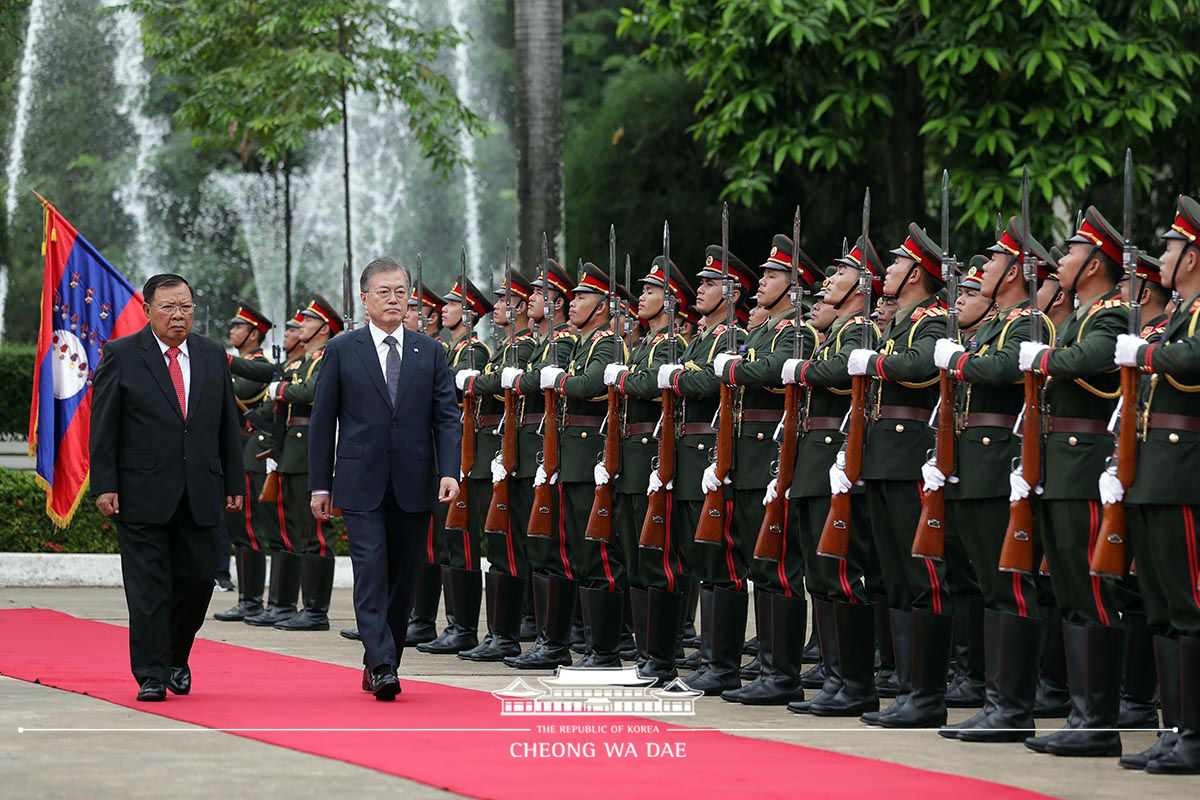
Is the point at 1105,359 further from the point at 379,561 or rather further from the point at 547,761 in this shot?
the point at 379,561

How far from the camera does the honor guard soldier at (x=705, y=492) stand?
8703 mm

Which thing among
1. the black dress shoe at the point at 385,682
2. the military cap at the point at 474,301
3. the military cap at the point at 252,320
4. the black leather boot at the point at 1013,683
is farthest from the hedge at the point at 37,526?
the black leather boot at the point at 1013,683

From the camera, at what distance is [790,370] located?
8211 mm

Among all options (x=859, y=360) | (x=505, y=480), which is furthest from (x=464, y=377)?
(x=859, y=360)

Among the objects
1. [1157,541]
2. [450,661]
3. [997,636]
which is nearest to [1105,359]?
[1157,541]

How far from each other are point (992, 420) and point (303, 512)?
17.9 ft

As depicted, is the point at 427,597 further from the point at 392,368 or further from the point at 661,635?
the point at 392,368

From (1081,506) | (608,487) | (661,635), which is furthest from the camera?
(608,487)

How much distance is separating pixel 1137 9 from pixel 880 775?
9351 millimetres

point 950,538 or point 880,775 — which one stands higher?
point 950,538

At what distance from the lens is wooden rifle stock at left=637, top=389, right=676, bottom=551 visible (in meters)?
8.95

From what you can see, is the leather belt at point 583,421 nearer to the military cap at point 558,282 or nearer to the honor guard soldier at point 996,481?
the military cap at point 558,282

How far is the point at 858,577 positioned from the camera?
316 inches

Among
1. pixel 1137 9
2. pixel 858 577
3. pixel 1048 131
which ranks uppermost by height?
pixel 1137 9
